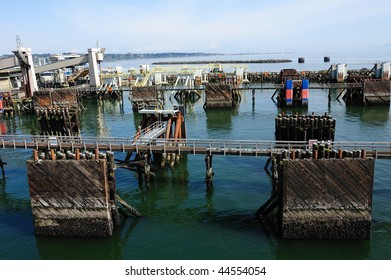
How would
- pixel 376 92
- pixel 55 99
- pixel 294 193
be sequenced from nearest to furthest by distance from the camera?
1. pixel 294 193
2. pixel 376 92
3. pixel 55 99

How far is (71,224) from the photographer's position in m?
24.2

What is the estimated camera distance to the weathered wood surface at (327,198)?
22.0 m

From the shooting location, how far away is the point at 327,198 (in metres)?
22.5

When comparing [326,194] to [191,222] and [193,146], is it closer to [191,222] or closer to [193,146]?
[191,222]

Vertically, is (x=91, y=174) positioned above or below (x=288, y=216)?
above

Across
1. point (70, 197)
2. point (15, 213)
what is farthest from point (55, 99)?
point (70, 197)

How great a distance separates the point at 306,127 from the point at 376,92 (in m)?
42.3

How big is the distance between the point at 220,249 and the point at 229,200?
7.52m

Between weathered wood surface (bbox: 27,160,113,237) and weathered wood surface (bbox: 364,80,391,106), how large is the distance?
6442 cm

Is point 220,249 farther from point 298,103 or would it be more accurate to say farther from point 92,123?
point 298,103

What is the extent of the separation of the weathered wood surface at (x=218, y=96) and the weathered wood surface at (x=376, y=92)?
27655 millimetres

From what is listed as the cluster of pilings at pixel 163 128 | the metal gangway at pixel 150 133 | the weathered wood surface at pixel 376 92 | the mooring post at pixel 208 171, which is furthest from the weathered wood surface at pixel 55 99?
the weathered wood surface at pixel 376 92

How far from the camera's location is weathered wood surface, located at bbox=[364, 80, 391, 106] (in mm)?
71000

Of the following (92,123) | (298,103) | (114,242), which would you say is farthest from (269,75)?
(114,242)
